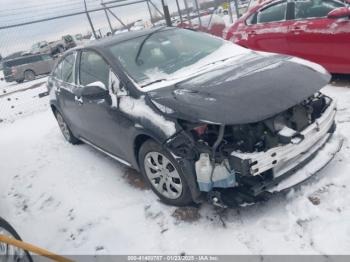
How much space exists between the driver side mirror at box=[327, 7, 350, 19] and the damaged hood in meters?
1.91

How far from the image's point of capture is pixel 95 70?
416 centimetres

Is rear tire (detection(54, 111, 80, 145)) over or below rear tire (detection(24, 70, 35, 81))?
over

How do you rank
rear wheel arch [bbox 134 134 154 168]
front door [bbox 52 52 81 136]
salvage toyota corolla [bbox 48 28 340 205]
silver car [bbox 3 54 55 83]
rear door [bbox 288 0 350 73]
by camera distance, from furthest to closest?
silver car [bbox 3 54 55 83] → rear door [bbox 288 0 350 73] → front door [bbox 52 52 81 136] → rear wheel arch [bbox 134 134 154 168] → salvage toyota corolla [bbox 48 28 340 205]

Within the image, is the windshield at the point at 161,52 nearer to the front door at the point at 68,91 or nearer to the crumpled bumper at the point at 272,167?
the front door at the point at 68,91

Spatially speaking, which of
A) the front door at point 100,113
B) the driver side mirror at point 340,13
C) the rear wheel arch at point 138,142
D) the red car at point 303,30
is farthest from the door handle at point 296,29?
the rear wheel arch at point 138,142

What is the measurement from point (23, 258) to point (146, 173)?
1.31m

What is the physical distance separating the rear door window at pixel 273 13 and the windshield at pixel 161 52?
2056 millimetres

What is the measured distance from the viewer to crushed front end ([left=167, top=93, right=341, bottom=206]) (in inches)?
108

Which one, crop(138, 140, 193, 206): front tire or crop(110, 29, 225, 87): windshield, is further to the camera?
crop(110, 29, 225, 87): windshield

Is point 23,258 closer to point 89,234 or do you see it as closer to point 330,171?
point 89,234

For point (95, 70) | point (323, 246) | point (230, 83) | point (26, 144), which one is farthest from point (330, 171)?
point (26, 144)

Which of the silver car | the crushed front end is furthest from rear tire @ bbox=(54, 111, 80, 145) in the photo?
the silver car

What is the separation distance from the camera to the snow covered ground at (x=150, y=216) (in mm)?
2816

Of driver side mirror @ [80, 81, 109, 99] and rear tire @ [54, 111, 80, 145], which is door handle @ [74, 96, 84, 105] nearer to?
driver side mirror @ [80, 81, 109, 99]
